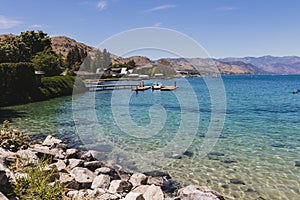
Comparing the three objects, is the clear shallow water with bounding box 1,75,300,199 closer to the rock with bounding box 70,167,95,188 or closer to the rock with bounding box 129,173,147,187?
the rock with bounding box 129,173,147,187

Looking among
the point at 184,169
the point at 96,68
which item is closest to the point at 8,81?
the point at 184,169

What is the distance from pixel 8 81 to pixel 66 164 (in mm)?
→ 25812

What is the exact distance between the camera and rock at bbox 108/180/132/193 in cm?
754

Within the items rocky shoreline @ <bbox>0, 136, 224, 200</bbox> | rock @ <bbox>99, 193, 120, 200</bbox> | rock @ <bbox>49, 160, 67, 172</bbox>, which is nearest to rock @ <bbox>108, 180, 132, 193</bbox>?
rocky shoreline @ <bbox>0, 136, 224, 200</bbox>

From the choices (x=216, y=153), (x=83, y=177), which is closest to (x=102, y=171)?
(x=83, y=177)

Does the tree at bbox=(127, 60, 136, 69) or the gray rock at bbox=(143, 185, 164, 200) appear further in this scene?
the tree at bbox=(127, 60, 136, 69)

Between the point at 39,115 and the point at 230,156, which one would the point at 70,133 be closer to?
the point at 39,115

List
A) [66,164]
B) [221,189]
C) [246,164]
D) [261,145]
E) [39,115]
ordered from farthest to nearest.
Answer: [39,115] → [261,145] → [246,164] → [66,164] → [221,189]

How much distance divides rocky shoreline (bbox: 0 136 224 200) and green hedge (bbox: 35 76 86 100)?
29.4m

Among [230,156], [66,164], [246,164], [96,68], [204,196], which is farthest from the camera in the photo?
[96,68]

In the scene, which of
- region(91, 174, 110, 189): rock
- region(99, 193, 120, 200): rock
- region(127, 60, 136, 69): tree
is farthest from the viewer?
region(127, 60, 136, 69): tree

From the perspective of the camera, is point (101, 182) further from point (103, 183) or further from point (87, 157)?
point (87, 157)

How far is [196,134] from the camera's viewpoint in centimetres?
1644

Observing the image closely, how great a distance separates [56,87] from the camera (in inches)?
1677
